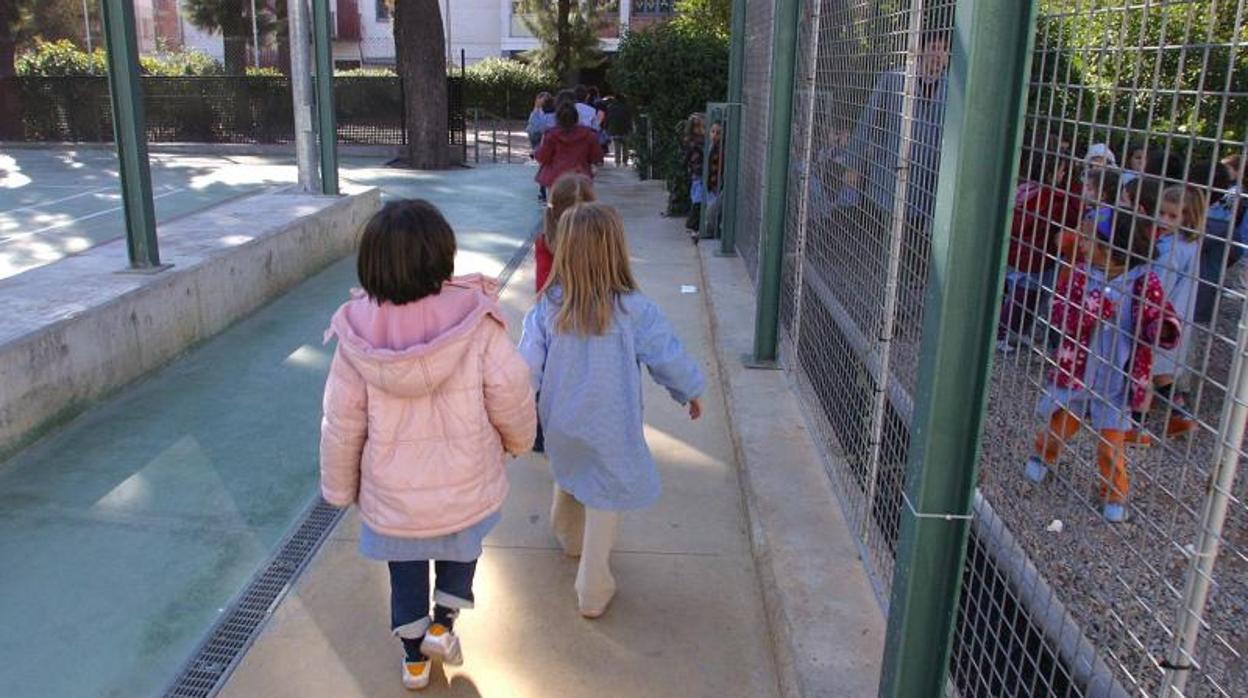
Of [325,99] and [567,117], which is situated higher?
[325,99]

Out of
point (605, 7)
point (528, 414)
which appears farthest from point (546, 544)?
point (605, 7)

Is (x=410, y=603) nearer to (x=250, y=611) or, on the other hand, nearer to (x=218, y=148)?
(x=250, y=611)

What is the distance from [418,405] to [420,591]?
0.60 metres

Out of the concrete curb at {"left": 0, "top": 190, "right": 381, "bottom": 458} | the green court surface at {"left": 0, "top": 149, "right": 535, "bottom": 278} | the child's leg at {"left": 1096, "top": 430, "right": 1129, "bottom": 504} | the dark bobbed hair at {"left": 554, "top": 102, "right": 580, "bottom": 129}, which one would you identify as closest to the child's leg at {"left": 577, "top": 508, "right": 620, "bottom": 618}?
the child's leg at {"left": 1096, "top": 430, "right": 1129, "bottom": 504}

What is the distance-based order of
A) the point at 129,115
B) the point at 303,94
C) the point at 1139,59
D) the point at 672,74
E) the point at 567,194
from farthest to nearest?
the point at 672,74, the point at 303,94, the point at 129,115, the point at 567,194, the point at 1139,59

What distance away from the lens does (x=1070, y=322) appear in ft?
8.26

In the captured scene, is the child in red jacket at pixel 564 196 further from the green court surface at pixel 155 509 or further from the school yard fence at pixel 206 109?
the school yard fence at pixel 206 109

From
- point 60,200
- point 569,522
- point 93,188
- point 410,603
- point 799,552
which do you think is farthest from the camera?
point 93,188

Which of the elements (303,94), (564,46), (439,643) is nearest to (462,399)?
(439,643)

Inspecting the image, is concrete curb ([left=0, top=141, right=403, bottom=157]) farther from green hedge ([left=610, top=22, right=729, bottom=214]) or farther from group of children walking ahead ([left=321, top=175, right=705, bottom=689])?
group of children walking ahead ([left=321, top=175, right=705, bottom=689])

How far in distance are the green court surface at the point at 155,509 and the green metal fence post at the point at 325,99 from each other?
10.7 ft

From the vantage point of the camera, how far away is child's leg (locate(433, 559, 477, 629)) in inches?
121

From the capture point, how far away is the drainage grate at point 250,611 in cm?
310

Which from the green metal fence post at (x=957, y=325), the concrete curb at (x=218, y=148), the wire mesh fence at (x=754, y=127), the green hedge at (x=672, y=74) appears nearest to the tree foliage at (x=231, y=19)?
the concrete curb at (x=218, y=148)
